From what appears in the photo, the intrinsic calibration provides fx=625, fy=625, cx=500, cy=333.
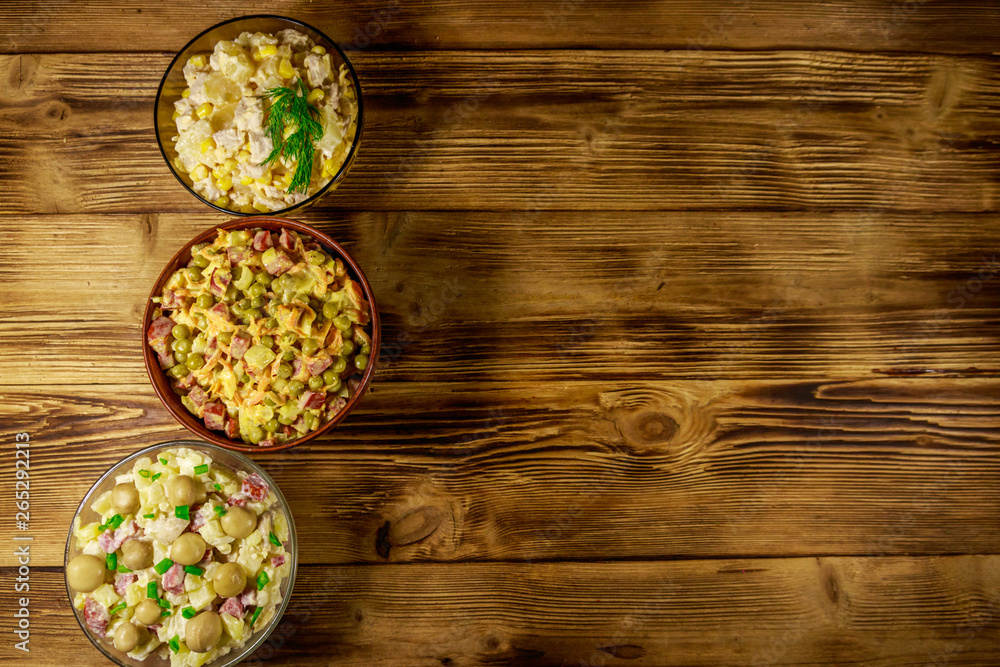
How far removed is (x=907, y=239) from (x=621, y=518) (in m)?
1.48

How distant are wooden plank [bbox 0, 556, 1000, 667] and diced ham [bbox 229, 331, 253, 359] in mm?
847

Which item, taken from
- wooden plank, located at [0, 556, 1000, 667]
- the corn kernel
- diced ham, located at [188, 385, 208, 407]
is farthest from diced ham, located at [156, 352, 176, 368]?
wooden plank, located at [0, 556, 1000, 667]

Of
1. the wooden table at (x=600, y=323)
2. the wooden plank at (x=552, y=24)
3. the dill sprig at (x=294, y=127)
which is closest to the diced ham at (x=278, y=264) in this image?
the dill sprig at (x=294, y=127)

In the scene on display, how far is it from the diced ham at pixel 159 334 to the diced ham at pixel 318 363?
0.45 m

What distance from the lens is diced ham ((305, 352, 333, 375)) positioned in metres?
1.85

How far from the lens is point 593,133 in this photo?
2.26 metres

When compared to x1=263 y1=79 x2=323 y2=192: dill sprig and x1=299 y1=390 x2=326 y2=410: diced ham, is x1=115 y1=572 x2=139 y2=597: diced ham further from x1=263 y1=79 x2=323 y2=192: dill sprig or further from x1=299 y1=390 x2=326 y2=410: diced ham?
x1=263 y1=79 x2=323 y2=192: dill sprig

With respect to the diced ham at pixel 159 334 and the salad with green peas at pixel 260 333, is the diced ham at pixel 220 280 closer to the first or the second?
the salad with green peas at pixel 260 333

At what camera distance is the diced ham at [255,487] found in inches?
74.5

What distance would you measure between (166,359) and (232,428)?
0.97ft

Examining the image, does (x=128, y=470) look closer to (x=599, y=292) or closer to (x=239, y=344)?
(x=239, y=344)

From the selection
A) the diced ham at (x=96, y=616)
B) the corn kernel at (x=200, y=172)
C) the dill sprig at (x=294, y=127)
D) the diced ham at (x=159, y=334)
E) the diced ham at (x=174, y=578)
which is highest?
the dill sprig at (x=294, y=127)

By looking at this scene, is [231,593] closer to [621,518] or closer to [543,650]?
[543,650]

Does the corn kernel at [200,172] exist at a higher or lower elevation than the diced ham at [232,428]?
higher
